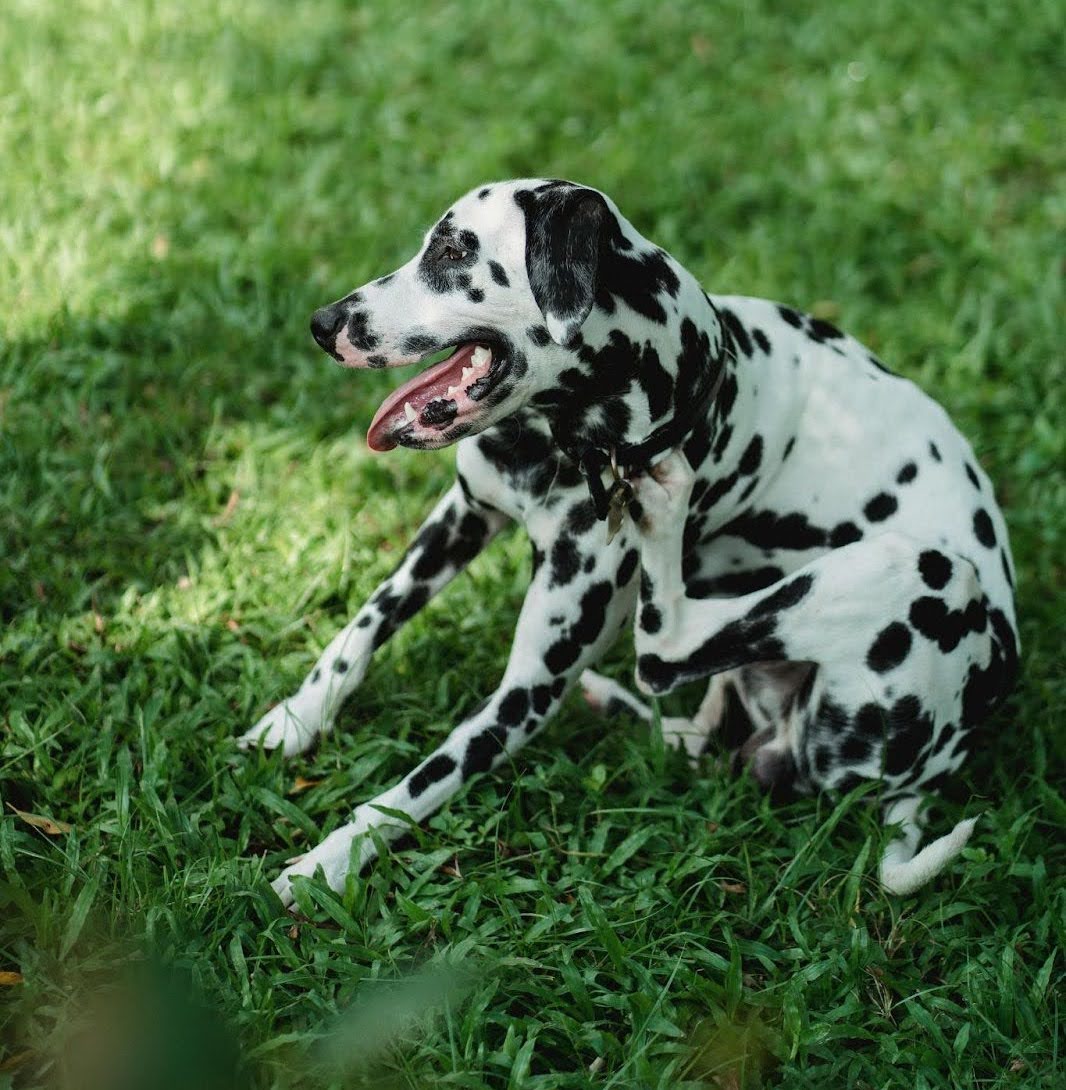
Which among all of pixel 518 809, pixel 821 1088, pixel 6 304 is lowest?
pixel 821 1088

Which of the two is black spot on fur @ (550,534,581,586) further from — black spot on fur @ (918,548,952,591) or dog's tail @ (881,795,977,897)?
dog's tail @ (881,795,977,897)

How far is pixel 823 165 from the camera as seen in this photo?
5.75 metres

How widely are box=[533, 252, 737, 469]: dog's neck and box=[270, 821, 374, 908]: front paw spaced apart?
39.4 inches

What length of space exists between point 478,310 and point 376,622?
0.99 meters

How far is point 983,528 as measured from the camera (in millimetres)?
3152

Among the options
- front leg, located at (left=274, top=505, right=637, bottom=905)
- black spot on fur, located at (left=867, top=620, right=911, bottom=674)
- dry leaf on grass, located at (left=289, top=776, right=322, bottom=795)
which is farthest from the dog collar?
dry leaf on grass, located at (left=289, top=776, right=322, bottom=795)

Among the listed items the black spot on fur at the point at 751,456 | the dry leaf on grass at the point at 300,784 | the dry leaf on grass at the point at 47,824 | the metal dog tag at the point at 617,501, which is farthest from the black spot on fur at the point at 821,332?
the dry leaf on grass at the point at 47,824

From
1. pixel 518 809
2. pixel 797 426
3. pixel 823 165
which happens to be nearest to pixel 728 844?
pixel 518 809

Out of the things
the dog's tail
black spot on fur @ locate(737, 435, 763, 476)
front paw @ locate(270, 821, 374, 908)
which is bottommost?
the dog's tail

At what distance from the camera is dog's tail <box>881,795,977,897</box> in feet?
9.33

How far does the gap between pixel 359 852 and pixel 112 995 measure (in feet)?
1.96

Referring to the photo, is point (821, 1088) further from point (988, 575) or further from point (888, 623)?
point (988, 575)

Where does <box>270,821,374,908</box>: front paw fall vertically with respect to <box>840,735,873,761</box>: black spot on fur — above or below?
above

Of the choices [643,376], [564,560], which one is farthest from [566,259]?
[564,560]
